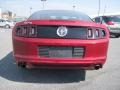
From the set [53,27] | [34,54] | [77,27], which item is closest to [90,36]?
[77,27]

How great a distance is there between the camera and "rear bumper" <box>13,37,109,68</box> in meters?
5.19

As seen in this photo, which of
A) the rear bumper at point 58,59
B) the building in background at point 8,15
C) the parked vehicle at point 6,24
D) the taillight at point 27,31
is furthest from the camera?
the building in background at point 8,15

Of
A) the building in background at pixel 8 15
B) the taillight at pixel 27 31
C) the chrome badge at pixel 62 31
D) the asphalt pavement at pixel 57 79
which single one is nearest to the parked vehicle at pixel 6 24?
the asphalt pavement at pixel 57 79

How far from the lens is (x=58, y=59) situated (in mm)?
5203

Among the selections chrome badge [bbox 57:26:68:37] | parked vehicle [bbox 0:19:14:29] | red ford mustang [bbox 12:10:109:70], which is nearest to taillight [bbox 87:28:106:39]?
red ford mustang [bbox 12:10:109:70]

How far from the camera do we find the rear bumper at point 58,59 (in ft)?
17.0

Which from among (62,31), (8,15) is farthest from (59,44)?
(8,15)

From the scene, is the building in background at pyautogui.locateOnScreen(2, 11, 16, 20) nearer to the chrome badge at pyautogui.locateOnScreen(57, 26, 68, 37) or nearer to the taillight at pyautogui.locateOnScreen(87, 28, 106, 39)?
the taillight at pyautogui.locateOnScreen(87, 28, 106, 39)

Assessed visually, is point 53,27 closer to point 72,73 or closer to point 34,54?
point 34,54

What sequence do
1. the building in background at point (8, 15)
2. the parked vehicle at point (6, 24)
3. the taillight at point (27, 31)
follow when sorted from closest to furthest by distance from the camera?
the taillight at point (27, 31), the parked vehicle at point (6, 24), the building in background at point (8, 15)

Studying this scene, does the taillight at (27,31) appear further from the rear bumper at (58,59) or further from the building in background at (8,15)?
the building in background at (8,15)

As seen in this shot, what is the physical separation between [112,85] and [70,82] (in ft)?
2.59

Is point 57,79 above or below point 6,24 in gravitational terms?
above

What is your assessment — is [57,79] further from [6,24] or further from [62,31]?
[6,24]
